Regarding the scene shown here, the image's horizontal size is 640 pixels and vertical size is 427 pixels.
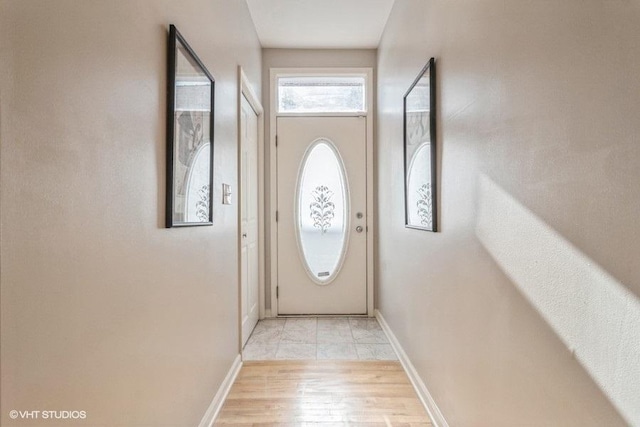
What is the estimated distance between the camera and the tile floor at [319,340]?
2631 millimetres

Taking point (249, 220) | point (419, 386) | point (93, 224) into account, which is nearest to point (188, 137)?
point (93, 224)

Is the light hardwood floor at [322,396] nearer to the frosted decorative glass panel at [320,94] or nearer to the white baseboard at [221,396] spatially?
the white baseboard at [221,396]

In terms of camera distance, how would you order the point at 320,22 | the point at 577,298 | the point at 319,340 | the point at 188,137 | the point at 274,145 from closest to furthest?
the point at 577,298 < the point at 188,137 < the point at 319,340 < the point at 320,22 < the point at 274,145

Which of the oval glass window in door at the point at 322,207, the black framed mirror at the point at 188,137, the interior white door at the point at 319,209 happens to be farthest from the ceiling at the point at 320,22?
the black framed mirror at the point at 188,137

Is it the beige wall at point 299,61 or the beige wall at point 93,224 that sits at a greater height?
the beige wall at point 299,61

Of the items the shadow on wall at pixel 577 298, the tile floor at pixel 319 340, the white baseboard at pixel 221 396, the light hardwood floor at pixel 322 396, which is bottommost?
the light hardwood floor at pixel 322 396

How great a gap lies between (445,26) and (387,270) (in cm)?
195

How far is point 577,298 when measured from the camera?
0.82 m

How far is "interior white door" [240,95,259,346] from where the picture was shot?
9.50 ft

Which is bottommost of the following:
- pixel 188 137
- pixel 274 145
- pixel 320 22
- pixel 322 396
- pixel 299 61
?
pixel 322 396

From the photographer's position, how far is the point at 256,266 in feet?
11.2

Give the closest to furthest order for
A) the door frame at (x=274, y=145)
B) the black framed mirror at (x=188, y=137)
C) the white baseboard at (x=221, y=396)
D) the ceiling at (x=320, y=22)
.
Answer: the black framed mirror at (x=188, y=137) < the white baseboard at (x=221, y=396) < the ceiling at (x=320, y=22) < the door frame at (x=274, y=145)

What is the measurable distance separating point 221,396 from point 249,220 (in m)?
1.48

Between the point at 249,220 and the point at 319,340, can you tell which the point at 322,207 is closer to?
the point at 249,220
